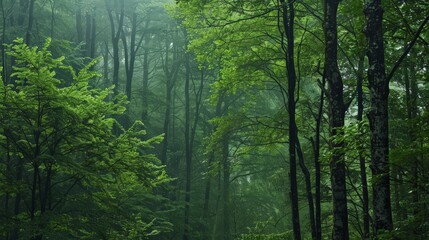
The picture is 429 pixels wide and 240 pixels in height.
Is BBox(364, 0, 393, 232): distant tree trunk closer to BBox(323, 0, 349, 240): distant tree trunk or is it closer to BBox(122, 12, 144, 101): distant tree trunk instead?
BBox(323, 0, 349, 240): distant tree trunk

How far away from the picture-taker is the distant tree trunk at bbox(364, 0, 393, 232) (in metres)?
7.28

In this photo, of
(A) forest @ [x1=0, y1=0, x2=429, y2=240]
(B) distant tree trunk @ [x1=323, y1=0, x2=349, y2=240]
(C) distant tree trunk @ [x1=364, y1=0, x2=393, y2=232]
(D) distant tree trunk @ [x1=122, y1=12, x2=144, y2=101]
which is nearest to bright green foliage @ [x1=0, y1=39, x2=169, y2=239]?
(A) forest @ [x1=0, y1=0, x2=429, y2=240]

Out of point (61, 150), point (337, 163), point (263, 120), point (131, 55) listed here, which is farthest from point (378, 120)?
point (131, 55)

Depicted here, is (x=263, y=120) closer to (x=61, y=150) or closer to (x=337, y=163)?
(x=61, y=150)

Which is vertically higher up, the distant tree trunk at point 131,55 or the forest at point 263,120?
the distant tree trunk at point 131,55

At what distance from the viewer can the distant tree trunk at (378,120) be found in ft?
23.9

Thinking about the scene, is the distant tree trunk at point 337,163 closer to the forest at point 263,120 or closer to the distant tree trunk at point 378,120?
the forest at point 263,120

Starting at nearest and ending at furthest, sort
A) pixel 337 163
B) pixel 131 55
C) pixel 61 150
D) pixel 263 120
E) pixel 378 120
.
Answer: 1. pixel 378 120
2. pixel 337 163
3. pixel 61 150
4. pixel 263 120
5. pixel 131 55

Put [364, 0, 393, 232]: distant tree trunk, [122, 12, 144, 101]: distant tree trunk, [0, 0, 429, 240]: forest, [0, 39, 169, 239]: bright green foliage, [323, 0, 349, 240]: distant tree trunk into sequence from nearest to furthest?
[364, 0, 393, 232]: distant tree trunk < [0, 0, 429, 240]: forest < [323, 0, 349, 240]: distant tree trunk < [0, 39, 169, 239]: bright green foliage < [122, 12, 144, 101]: distant tree trunk

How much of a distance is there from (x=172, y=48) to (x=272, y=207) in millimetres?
10221

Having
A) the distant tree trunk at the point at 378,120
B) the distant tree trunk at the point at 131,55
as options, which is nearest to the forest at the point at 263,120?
the distant tree trunk at the point at 378,120

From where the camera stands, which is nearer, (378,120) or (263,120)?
(378,120)

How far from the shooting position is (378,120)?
7465 millimetres

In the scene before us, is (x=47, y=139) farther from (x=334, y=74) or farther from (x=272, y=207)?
(x=272, y=207)
